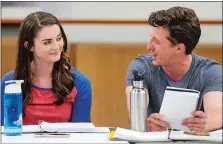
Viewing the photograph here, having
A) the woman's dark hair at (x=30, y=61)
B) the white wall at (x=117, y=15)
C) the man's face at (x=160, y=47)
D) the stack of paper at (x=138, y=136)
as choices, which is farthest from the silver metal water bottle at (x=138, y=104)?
the white wall at (x=117, y=15)

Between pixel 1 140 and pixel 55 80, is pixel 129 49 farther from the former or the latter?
pixel 1 140

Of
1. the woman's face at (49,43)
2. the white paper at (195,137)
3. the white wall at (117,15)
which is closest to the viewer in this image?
the white paper at (195,137)

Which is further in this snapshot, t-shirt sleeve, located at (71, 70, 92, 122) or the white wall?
the white wall

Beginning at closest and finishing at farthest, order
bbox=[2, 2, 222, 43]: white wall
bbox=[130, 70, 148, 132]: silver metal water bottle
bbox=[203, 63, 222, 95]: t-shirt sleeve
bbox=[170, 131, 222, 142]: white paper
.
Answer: bbox=[170, 131, 222, 142]: white paper
bbox=[130, 70, 148, 132]: silver metal water bottle
bbox=[203, 63, 222, 95]: t-shirt sleeve
bbox=[2, 2, 222, 43]: white wall

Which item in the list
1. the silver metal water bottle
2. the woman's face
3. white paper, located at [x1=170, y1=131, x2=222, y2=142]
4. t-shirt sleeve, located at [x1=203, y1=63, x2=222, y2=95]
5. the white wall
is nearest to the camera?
white paper, located at [x1=170, y1=131, x2=222, y2=142]

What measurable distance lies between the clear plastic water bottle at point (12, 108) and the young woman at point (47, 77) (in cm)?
34

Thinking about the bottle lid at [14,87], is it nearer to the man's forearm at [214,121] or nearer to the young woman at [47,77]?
the young woman at [47,77]

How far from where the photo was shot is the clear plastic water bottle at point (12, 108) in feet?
4.74

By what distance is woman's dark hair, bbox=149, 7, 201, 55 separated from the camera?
1.75 metres

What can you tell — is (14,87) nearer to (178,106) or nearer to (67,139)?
(67,139)

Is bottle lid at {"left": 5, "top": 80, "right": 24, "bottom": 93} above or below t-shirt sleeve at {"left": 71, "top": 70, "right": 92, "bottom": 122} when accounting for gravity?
above

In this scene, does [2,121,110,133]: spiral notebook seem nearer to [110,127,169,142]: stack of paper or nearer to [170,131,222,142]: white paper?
[110,127,169,142]: stack of paper

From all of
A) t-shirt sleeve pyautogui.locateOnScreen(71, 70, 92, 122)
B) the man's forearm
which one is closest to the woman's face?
t-shirt sleeve pyautogui.locateOnScreen(71, 70, 92, 122)

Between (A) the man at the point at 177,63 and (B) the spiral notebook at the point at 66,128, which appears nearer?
(B) the spiral notebook at the point at 66,128
